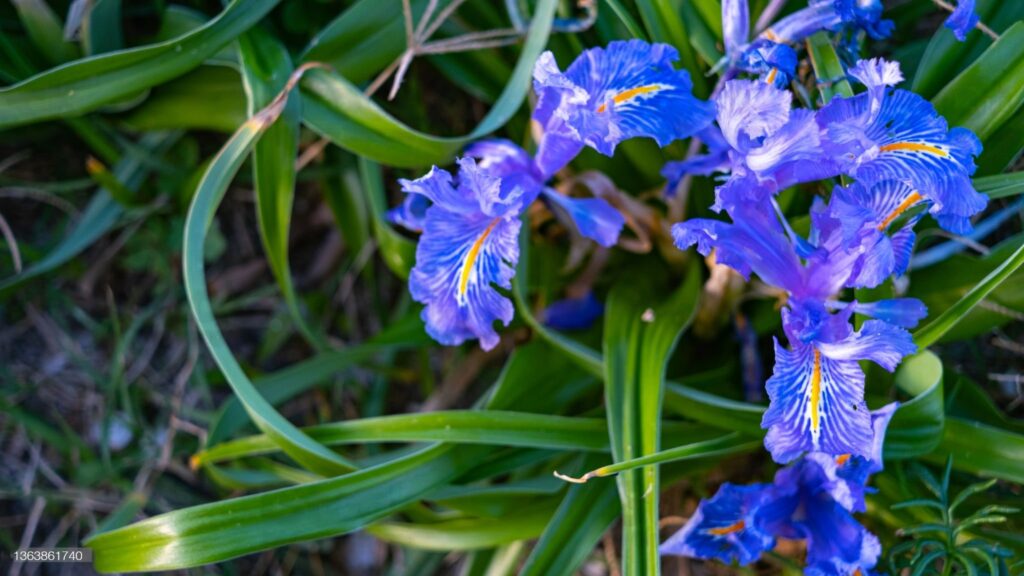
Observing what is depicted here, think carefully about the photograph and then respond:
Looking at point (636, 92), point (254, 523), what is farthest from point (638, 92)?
point (254, 523)

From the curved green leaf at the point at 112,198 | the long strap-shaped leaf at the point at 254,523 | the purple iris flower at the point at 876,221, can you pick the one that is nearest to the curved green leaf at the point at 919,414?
the purple iris flower at the point at 876,221

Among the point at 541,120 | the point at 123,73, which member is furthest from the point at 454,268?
the point at 123,73

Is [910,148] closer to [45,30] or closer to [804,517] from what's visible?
[804,517]

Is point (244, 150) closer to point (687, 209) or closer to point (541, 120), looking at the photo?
point (541, 120)

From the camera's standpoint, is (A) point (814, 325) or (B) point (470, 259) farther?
(B) point (470, 259)

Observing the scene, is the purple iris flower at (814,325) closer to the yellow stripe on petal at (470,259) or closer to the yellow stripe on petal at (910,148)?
the yellow stripe on petal at (910,148)
